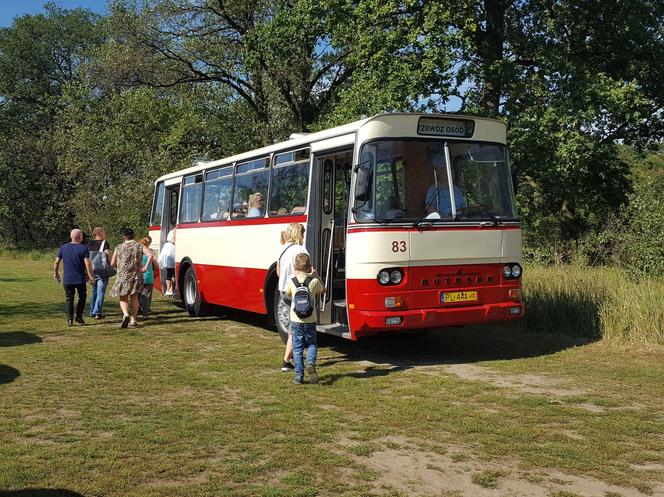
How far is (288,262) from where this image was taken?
8.97 metres

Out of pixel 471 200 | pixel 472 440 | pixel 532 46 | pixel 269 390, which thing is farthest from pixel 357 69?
pixel 472 440

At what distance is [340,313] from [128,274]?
4.77 metres

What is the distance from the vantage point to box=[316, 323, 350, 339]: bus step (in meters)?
9.72

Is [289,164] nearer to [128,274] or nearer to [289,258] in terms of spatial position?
[289,258]

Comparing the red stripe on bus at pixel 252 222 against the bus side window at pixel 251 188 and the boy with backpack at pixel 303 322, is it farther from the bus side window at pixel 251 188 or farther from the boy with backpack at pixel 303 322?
the boy with backpack at pixel 303 322

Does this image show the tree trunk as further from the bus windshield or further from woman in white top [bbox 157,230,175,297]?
the bus windshield

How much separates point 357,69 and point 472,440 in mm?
16860

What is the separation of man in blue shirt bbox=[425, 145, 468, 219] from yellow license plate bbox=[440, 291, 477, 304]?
1.04 m

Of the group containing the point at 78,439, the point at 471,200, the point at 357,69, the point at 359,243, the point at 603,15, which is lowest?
the point at 78,439

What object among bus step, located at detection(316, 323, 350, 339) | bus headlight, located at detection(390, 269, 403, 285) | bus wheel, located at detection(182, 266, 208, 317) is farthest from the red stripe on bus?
bus headlight, located at detection(390, 269, 403, 285)

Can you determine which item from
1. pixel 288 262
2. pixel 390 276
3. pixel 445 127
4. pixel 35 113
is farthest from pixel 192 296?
pixel 35 113

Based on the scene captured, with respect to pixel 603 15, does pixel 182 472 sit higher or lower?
lower

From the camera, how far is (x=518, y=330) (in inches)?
509

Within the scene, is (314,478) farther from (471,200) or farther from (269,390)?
(471,200)
